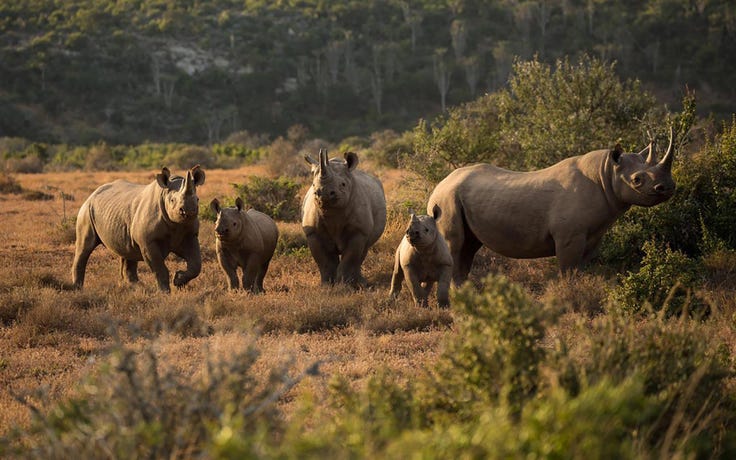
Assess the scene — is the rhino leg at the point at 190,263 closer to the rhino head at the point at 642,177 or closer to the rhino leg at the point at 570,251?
the rhino leg at the point at 570,251

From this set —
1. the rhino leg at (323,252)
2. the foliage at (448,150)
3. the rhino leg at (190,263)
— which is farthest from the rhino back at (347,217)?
the foliage at (448,150)

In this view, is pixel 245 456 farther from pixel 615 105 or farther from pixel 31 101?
pixel 31 101

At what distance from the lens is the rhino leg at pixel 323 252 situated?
9.92m

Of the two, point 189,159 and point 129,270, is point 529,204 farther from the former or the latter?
point 189,159

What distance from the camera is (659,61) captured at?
6078 cm

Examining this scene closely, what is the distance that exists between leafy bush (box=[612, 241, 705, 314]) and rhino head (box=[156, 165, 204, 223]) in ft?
14.5

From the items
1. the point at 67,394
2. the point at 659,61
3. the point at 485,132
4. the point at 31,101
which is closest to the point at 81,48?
the point at 31,101

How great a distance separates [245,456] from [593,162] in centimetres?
727

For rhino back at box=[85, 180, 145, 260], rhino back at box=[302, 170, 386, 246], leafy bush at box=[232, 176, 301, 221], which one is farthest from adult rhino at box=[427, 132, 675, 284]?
leafy bush at box=[232, 176, 301, 221]

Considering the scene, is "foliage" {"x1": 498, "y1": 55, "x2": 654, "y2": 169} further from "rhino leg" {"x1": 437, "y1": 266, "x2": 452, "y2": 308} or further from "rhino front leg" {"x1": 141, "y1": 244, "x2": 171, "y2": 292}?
"rhino front leg" {"x1": 141, "y1": 244, "x2": 171, "y2": 292}

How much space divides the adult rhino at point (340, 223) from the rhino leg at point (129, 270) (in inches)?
90.1

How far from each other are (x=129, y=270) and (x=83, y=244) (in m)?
0.68

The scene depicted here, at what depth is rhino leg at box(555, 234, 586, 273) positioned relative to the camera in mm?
9062

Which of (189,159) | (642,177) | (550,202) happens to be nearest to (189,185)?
(550,202)
